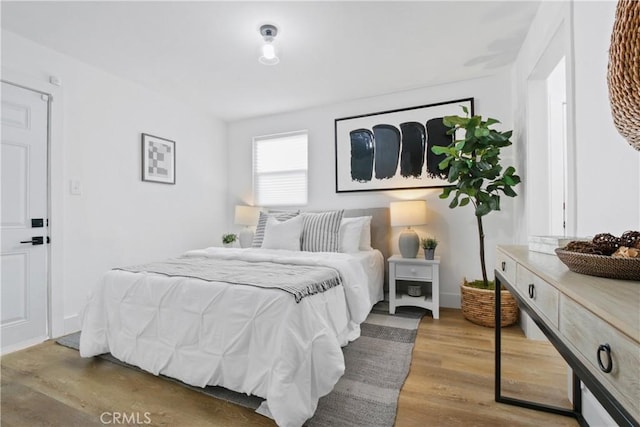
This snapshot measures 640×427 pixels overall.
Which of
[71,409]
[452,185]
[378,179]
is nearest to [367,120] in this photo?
[378,179]

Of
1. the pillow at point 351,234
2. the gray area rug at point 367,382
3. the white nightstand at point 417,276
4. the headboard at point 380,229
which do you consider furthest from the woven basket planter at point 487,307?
the pillow at point 351,234

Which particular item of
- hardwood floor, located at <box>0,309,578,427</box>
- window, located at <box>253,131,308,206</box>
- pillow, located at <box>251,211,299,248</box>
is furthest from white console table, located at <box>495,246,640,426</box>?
window, located at <box>253,131,308,206</box>

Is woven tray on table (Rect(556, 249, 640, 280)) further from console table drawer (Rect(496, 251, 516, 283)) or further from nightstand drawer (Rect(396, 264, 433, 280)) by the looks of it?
A: nightstand drawer (Rect(396, 264, 433, 280))

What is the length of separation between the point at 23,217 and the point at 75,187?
1.45ft

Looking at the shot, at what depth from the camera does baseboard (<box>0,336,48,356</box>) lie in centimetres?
228

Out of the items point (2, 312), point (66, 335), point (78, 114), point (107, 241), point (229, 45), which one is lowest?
point (66, 335)

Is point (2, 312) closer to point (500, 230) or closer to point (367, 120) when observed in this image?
point (367, 120)

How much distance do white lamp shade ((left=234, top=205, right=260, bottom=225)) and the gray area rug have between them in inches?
81.4

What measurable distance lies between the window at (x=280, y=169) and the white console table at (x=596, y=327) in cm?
332

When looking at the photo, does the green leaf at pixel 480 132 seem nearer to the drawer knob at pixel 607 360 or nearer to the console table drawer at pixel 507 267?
the console table drawer at pixel 507 267

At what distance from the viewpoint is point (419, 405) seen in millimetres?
1599

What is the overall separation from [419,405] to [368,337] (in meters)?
0.89

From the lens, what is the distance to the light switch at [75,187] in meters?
2.71

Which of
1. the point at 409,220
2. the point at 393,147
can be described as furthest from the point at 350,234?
the point at 393,147
